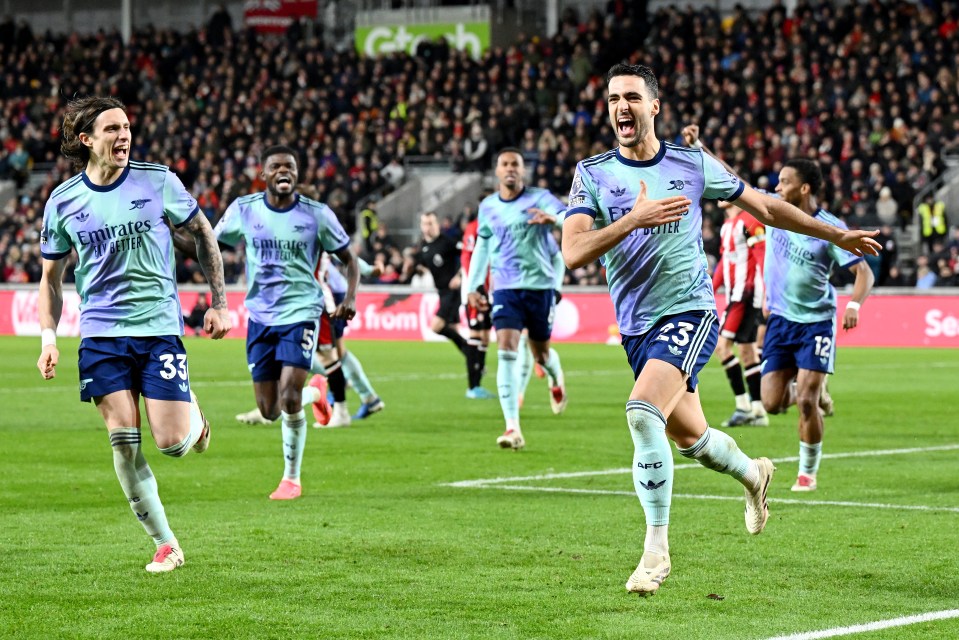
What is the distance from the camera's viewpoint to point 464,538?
8.50 meters

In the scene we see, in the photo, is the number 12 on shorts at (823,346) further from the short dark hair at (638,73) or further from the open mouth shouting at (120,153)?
the open mouth shouting at (120,153)

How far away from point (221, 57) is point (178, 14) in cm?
696

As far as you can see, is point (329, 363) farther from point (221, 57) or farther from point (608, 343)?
point (221, 57)

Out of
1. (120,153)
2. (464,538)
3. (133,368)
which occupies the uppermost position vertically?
(120,153)

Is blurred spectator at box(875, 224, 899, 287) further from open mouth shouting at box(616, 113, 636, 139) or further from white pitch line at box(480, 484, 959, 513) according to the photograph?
open mouth shouting at box(616, 113, 636, 139)

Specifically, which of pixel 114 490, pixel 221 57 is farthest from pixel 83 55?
pixel 114 490

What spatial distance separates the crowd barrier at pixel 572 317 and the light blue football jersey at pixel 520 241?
1225cm

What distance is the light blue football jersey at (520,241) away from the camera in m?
14.0

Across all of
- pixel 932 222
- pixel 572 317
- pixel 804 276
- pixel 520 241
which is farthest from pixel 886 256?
pixel 804 276

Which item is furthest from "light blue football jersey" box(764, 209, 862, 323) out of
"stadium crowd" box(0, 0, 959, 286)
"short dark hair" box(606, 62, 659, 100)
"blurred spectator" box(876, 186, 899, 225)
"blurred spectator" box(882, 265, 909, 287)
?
"blurred spectator" box(876, 186, 899, 225)

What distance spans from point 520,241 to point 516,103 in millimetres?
25112

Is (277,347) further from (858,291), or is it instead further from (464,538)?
(858,291)

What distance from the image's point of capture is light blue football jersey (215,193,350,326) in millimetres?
10898

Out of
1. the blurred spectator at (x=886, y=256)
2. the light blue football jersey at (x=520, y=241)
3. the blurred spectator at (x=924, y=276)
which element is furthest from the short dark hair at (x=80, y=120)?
the blurred spectator at (x=924, y=276)
